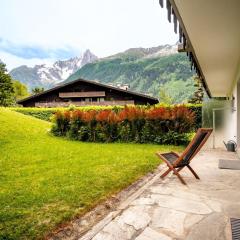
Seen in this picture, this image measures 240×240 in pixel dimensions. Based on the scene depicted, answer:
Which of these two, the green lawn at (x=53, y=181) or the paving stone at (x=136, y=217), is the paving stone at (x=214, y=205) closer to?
the paving stone at (x=136, y=217)

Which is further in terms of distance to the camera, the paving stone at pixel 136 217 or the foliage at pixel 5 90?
the foliage at pixel 5 90

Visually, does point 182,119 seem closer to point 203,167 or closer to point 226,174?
point 203,167

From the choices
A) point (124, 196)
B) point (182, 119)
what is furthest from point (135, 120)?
point (124, 196)

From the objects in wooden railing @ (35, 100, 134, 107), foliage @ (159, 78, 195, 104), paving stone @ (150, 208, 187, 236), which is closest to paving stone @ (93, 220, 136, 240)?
paving stone @ (150, 208, 187, 236)

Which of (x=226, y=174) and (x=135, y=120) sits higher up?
(x=135, y=120)

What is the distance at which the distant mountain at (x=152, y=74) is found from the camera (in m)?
116

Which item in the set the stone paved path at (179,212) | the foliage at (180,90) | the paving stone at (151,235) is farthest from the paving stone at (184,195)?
the foliage at (180,90)

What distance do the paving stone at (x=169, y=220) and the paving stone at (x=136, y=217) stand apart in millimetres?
105

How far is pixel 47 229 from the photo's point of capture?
3729mm

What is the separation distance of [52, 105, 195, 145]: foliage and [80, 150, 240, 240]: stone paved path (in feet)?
Answer: 21.1

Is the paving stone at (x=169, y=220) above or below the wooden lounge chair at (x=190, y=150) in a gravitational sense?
below

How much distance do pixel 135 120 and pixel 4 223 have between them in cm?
981

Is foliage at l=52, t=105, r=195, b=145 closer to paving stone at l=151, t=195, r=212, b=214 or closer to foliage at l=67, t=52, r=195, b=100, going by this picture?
paving stone at l=151, t=195, r=212, b=214

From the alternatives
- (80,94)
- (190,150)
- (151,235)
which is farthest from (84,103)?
(151,235)
